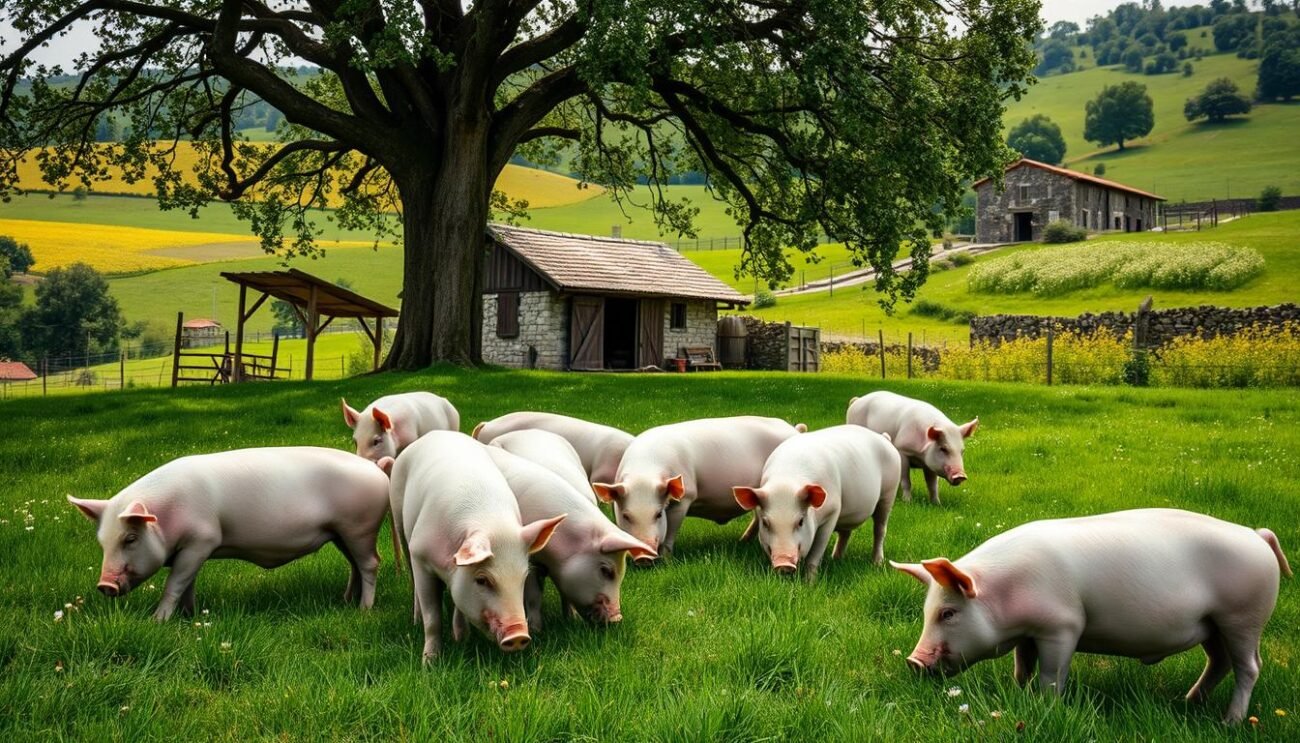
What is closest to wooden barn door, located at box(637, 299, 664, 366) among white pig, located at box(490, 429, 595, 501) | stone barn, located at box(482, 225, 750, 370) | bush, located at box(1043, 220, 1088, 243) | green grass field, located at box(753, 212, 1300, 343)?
stone barn, located at box(482, 225, 750, 370)

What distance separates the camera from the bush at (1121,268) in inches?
1872

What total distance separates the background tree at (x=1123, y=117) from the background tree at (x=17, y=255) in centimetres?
12283

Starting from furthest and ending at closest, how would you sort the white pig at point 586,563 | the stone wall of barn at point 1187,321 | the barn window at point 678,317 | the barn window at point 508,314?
the barn window at point 678,317 < the barn window at point 508,314 < the stone wall of barn at point 1187,321 < the white pig at point 586,563

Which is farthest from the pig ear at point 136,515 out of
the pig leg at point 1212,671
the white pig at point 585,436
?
the pig leg at point 1212,671

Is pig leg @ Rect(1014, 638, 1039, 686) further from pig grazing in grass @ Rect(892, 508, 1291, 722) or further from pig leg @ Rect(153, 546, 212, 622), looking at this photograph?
pig leg @ Rect(153, 546, 212, 622)

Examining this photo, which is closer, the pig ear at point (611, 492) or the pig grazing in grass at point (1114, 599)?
the pig grazing in grass at point (1114, 599)

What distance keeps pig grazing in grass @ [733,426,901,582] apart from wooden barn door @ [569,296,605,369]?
25321mm

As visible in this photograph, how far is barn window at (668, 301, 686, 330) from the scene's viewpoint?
35.3 m

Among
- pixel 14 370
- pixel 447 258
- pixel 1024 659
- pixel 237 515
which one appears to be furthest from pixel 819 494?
pixel 14 370

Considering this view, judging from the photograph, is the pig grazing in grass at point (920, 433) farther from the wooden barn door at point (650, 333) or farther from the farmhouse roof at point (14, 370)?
the farmhouse roof at point (14, 370)

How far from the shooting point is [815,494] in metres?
5.38

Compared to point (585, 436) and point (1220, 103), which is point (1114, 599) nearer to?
point (585, 436)

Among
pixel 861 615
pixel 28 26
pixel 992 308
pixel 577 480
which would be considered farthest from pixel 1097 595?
pixel 992 308

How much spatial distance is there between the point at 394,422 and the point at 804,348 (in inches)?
1145
